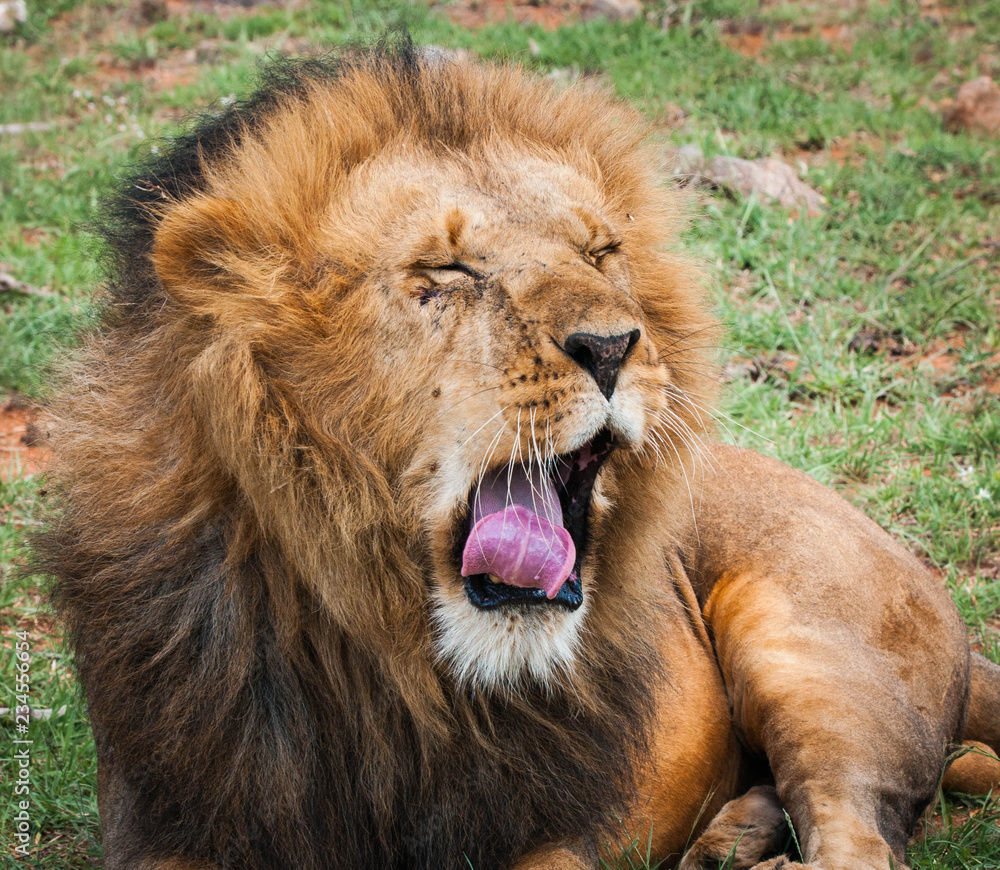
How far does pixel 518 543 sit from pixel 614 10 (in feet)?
26.9

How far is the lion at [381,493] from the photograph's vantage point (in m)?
2.15

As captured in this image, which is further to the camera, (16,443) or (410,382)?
(16,443)

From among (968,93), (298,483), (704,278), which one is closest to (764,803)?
(704,278)

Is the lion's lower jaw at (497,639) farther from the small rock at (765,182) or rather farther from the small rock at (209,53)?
the small rock at (209,53)

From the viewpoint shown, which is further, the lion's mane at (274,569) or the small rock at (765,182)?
the small rock at (765,182)

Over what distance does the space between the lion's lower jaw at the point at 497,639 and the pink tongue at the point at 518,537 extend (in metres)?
0.06

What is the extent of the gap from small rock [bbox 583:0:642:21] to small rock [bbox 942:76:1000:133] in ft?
9.25

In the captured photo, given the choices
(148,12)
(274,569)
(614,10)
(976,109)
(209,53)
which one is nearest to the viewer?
(274,569)

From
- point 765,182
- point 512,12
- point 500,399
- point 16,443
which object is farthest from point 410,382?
point 512,12

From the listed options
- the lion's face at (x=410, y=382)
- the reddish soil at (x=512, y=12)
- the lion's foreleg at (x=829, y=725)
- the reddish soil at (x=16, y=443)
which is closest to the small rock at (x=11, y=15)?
the reddish soil at (x=512, y=12)

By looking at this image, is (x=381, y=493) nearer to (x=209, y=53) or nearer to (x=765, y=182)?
(x=765, y=182)

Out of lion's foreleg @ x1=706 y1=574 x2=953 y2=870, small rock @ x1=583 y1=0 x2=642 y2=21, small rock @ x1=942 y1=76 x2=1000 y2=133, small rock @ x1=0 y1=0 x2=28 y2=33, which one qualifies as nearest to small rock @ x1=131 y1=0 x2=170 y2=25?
small rock @ x1=0 y1=0 x2=28 y2=33

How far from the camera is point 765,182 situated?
6.49 meters

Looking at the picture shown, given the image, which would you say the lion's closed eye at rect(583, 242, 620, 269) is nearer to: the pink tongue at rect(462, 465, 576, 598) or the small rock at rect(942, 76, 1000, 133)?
the pink tongue at rect(462, 465, 576, 598)
